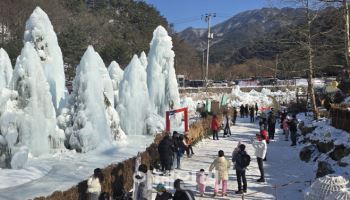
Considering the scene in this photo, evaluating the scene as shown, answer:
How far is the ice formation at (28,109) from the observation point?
1741 centimetres

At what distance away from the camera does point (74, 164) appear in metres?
17.7

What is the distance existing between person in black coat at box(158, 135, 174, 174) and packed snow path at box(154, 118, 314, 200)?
365 millimetres

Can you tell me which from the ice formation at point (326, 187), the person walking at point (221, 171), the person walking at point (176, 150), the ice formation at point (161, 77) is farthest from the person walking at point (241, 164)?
the ice formation at point (161, 77)

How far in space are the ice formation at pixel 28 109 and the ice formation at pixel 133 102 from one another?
699cm

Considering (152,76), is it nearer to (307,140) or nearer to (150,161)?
(307,140)

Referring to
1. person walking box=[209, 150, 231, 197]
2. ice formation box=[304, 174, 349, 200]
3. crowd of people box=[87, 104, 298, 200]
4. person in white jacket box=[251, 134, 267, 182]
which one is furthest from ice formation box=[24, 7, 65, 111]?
ice formation box=[304, 174, 349, 200]

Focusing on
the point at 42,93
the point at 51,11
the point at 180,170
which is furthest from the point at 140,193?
the point at 51,11

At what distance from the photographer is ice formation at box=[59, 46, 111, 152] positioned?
2026 centimetres

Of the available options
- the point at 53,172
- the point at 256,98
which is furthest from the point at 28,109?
the point at 256,98

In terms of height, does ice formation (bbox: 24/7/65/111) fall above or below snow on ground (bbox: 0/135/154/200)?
above

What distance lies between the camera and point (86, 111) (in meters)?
20.5

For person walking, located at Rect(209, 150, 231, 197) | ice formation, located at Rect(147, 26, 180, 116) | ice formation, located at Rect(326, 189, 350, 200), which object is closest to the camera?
ice formation, located at Rect(326, 189, 350, 200)

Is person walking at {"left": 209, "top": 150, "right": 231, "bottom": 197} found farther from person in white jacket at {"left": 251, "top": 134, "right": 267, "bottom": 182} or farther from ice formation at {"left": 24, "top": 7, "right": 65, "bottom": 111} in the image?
ice formation at {"left": 24, "top": 7, "right": 65, "bottom": 111}

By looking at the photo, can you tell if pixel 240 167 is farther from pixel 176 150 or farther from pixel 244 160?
pixel 176 150
